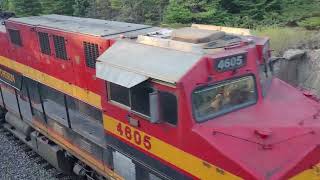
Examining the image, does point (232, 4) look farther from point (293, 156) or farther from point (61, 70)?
point (293, 156)

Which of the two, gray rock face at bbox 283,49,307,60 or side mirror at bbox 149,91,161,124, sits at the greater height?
side mirror at bbox 149,91,161,124

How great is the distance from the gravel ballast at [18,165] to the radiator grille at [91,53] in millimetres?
3583

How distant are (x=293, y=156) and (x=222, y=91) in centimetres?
114

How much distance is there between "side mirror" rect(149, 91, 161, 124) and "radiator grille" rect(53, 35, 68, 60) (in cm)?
339

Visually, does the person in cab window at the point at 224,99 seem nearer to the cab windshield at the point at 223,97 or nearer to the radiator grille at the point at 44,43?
the cab windshield at the point at 223,97

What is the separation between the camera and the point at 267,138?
13.9ft

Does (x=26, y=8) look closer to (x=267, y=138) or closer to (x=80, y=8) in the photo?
(x=80, y=8)

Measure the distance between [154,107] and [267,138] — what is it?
4.49 feet

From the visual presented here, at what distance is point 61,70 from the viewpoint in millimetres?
7711

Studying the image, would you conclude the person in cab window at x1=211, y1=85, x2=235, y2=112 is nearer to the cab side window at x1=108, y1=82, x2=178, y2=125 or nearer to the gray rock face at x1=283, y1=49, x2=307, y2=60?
the cab side window at x1=108, y1=82, x2=178, y2=125

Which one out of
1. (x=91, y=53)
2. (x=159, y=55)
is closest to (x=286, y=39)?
(x=91, y=53)

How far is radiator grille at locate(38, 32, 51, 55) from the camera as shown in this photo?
7.97 m

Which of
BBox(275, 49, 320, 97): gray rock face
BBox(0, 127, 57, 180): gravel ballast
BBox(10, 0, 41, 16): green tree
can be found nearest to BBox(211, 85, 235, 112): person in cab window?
BBox(0, 127, 57, 180): gravel ballast

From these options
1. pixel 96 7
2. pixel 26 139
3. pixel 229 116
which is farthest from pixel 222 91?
pixel 96 7
